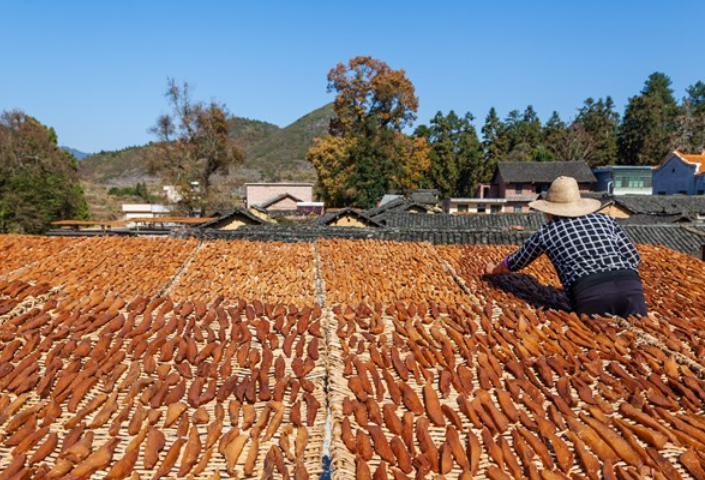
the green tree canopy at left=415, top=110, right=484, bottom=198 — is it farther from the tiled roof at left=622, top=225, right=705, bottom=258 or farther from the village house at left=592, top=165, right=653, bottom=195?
the tiled roof at left=622, top=225, right=705, bottom=258

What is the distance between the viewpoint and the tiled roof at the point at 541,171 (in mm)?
40750

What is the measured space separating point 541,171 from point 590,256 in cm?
4126

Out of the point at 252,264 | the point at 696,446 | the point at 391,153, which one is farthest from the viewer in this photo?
the point at 391,153

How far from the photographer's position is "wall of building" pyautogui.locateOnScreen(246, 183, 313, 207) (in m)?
43.2

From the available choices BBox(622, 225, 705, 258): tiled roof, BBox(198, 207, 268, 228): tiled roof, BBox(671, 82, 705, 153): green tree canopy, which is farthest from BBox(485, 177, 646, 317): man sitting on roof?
BBox(671, 82, 705, 153): green tree canopy

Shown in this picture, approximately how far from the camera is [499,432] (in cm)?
213

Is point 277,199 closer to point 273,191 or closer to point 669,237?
point 273,191

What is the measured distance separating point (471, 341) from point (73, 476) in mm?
2193

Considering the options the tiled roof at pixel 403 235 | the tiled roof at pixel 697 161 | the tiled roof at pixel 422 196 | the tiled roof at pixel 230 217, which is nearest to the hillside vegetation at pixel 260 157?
the tiled roof at pixel 422 196

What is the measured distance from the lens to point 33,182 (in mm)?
28047

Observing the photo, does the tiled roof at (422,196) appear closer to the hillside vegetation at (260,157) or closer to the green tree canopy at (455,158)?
the green tree canopy at (455,158)

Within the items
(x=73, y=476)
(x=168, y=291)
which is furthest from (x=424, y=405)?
(x=168, y=291)

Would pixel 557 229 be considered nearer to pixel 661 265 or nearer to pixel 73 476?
pixel 661 265

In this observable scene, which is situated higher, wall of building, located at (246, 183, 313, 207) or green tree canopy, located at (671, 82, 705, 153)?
green tree canopy, located at (671, 82, 705, 153)
